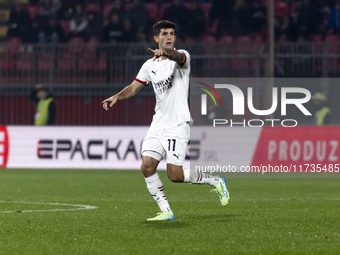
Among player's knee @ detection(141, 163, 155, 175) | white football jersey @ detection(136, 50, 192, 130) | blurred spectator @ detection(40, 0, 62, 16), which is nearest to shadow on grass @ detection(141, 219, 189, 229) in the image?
player's knee @ detection(141, 163, 155, 175)

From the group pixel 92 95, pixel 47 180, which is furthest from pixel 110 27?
pixel 47 180

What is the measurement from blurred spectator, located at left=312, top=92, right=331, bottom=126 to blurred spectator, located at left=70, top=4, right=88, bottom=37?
9055 mm

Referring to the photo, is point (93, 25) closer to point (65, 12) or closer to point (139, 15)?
point (65, 12)

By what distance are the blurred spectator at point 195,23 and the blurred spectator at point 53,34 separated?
159 inches

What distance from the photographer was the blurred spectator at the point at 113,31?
2679 centimetres

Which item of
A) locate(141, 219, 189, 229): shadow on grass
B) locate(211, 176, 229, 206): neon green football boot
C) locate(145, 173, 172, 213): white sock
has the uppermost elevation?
locate(145, 173, 172, 213): white sock

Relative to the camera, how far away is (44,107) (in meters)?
22.8

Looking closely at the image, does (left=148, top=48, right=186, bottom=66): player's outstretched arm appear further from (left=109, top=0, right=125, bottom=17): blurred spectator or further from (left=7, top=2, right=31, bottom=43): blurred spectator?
(left=7, top=2, right=31, bottom=43): blurred spectator

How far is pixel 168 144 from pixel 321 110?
1246 cm

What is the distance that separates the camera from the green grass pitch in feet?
25.1

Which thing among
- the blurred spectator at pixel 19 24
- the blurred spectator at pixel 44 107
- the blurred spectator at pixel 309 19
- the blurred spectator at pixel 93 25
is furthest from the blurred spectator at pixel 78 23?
the blurred spectator at pixel 309 19

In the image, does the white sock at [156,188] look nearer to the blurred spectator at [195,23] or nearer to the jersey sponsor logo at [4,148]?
the jersey sponsor logo at [4,148]

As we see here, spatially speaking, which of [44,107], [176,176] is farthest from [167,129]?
[44,107]

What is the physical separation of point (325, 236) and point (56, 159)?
12654mm
